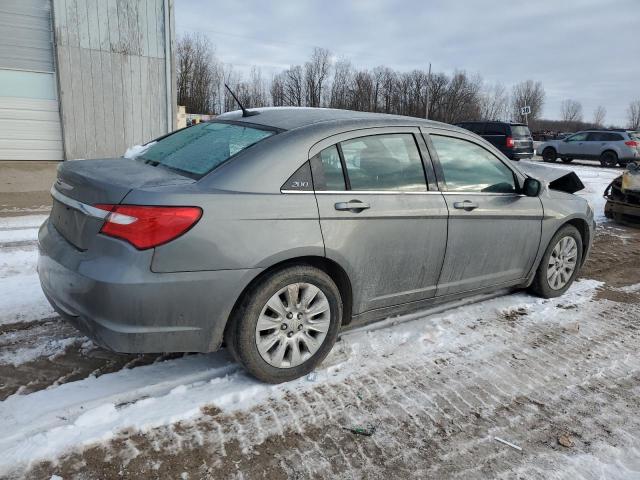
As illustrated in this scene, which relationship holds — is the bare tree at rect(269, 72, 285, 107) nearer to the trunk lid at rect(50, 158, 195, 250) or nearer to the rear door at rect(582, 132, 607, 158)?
the rear door at rect(582, 132, 607, 158)

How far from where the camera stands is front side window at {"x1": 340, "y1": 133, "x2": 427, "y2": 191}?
129 inches

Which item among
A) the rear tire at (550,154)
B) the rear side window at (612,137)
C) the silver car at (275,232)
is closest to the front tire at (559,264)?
the silver car at (275,232)

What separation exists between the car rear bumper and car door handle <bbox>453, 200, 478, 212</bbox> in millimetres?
1727

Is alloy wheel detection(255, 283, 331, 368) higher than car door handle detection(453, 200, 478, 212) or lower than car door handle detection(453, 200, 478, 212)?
lower

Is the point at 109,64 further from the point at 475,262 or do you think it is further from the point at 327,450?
the point at 327,450

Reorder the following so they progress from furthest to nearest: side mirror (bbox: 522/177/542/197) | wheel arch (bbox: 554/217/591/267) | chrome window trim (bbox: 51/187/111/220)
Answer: wheel arch (bbox: 554/217/591/267) → side mirror (bbox: 522/177/542/197) → chrome window trim (bbox: 51/187/111/220)

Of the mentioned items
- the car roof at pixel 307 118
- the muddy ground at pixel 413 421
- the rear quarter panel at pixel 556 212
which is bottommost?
the muddy ground at pixel 413 421

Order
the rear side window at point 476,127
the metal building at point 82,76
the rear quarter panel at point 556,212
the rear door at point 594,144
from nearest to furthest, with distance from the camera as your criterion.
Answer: the rear quarter panel at point 556,212
the metal building at point 82,76
the rear side window at point 476,127
the rear door at point 594,144

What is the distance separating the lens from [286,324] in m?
3.01

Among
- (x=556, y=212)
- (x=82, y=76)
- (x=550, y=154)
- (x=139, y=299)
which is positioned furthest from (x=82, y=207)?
(x=550, y=154)

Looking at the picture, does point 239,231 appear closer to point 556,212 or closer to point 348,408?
point 348,408

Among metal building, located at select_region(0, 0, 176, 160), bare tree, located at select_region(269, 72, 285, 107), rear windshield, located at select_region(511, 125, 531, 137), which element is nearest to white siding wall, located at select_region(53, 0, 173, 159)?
metal building, located at select_region(0, 0, 176, 160)

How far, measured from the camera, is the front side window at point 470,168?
3.78m

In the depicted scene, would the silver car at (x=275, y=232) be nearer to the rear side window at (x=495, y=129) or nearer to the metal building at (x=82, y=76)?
the metal building at (x=82, y=76)
